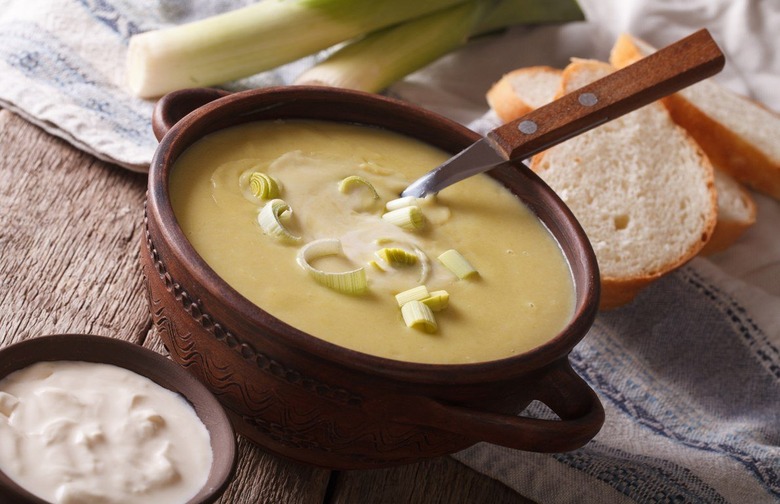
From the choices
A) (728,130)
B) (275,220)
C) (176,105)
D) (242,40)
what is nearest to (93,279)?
(176,105)

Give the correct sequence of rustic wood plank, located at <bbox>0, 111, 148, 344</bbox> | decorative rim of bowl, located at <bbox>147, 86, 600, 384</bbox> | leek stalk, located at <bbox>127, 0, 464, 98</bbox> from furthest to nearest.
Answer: leek stalk, located at <bbox>127, 0, 464, 98</bbox>, rustic wood plank, located at <bbox>0, 111, 148, 344</bbox>, decorative rim of bowl, located at <bbox>147, 86, 600, 384</bbox>

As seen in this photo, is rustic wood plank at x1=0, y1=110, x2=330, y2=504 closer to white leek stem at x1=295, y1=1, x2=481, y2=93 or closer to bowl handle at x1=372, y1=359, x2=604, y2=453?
bowl handle at x1=372, y1=359, x2=604, y2=453

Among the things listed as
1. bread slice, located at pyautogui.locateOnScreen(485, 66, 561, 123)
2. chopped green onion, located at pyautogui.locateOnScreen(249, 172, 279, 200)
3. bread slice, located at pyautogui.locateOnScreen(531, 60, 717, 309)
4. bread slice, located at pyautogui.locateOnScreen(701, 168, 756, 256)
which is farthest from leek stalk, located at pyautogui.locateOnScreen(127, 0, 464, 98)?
bread slice, located at pyautogui.locateOnScreen(701, 168, 756, 256)

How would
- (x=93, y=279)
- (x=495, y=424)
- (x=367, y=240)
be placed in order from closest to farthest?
1. (x=495, y=424)
2. (x=367, y=240)
3. (x=93, y=279)

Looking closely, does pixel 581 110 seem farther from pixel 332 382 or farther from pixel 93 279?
pixel 93 279

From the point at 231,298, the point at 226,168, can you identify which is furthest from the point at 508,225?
the point at 231,298

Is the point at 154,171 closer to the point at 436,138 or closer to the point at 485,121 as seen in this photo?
the point at 436,138
